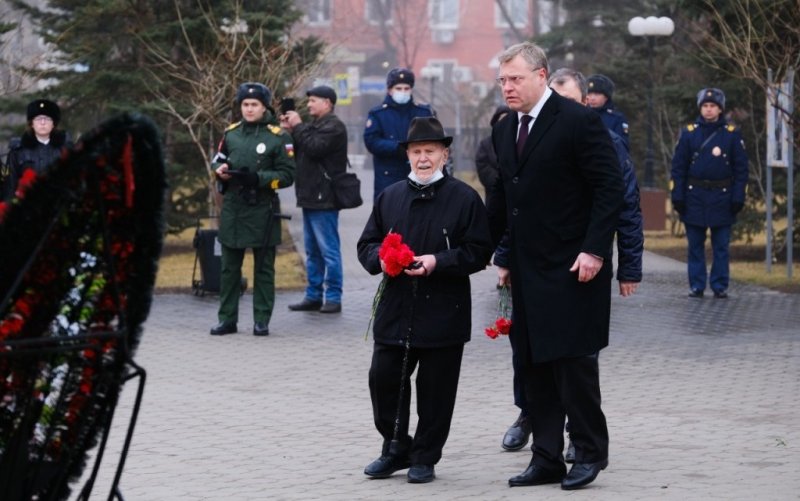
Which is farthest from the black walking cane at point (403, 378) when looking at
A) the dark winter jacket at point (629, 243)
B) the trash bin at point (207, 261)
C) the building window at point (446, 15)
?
the building window at point (446, 15)

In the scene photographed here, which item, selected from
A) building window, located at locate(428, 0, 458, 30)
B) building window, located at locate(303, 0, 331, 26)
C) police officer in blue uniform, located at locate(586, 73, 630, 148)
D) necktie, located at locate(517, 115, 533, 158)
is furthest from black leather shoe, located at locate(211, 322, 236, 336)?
building window, located at locate(428, 0, 458, 30)

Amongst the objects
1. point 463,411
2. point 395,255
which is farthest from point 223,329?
point 395,255

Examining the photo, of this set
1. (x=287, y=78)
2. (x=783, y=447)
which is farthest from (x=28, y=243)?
(x=287, y=78)

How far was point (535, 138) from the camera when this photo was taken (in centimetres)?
730

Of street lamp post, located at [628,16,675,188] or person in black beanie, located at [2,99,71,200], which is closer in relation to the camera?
person in black beanie, located at [2,99,71,200]

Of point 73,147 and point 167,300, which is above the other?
point 73,147

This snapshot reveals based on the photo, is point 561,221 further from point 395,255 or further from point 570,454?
point 570,454

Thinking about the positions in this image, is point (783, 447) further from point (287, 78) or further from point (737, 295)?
point (287, 78)

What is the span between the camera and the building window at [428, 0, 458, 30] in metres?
88.9

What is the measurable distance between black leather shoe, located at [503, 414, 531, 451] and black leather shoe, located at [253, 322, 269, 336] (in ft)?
16.6

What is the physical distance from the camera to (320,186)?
47.4 ft

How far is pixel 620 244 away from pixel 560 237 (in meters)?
0.53

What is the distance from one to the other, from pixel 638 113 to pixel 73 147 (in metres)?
26.2

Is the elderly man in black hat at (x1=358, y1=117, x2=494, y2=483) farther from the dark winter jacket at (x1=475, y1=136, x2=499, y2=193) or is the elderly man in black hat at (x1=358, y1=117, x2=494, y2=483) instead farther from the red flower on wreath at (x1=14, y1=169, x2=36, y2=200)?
the dark winter jacket at (x1=475, y1=136, x2=499, y2=193)
